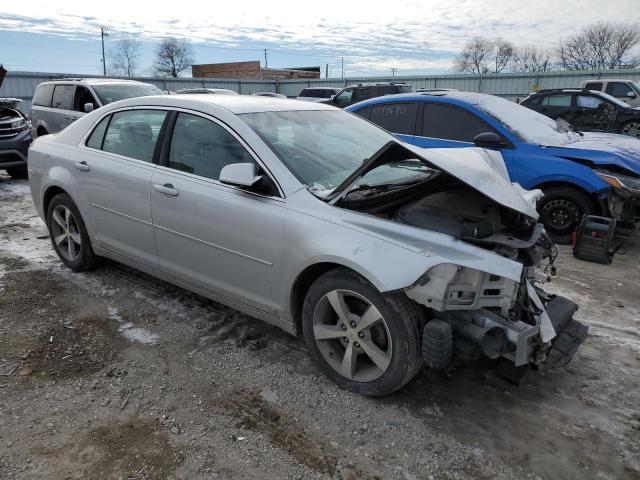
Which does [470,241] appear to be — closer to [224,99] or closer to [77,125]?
[224,99]

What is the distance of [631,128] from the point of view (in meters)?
13.0

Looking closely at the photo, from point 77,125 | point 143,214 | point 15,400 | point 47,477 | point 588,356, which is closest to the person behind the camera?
point 47,477

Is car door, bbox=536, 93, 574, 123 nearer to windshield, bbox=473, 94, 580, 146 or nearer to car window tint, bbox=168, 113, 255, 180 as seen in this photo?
windshield, bbox=473, 94, 580, 146

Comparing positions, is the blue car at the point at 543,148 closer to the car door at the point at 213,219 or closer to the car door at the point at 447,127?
the car door at the point at 447,127

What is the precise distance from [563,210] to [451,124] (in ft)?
5.55

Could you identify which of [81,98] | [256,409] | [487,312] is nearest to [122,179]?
[256,409]

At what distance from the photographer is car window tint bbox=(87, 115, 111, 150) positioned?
165 inches

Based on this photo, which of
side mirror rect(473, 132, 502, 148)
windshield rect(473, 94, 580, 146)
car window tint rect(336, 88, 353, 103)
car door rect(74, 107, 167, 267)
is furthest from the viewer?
car window tint rect(336, 88, 353, 103)

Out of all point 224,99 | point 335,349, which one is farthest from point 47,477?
point 224,99

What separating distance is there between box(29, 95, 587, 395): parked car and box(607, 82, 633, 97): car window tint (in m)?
16.0

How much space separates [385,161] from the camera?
2900 millimetres

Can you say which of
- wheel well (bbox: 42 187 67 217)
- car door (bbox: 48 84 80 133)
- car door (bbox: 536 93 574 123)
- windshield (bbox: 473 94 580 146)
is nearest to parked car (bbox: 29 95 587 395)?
wheel well (bbox: 42 187 67 217)

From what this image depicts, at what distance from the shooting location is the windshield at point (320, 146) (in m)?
3.11

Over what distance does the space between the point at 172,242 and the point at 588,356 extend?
3.02 metres
